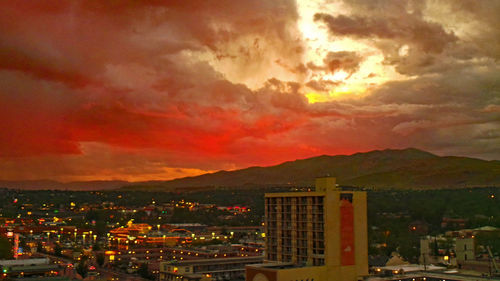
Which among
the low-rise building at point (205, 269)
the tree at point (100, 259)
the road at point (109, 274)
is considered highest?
the low-rise building at point (205, 269)

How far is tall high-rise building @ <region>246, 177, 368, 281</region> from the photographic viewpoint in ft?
185

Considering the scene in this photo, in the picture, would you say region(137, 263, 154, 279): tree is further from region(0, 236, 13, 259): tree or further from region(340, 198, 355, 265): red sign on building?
region(340, 198, 355, 265): red sign on building

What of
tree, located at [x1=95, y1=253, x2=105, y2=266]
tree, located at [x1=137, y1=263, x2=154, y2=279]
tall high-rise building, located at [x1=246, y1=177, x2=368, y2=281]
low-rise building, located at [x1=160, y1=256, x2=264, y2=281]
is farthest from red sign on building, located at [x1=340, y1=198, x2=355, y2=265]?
tree, located at [x1=95, y1=253, x2=105, y2=266]

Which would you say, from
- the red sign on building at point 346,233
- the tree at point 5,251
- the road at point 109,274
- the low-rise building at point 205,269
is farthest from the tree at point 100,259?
the red sign on building at point 346,233

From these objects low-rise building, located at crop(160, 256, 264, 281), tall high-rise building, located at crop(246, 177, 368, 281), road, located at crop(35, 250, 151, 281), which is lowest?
road, located at crop(35, 250, 151, 281)

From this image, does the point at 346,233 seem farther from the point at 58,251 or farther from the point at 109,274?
the point at 58,251

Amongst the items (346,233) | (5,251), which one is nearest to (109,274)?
(5,251)

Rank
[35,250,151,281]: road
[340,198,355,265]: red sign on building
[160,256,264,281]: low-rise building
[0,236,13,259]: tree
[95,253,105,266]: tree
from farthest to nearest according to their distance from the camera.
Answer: [95,253,105,266]: tree < [0,236,13,259]: tree < [35,250,151,281]: road < [160,256,264,281]: low-rise building < [340,198,355,265]: red sign on building

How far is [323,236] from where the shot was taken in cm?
5747

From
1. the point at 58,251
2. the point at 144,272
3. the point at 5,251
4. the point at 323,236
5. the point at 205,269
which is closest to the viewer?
the point at 323,236

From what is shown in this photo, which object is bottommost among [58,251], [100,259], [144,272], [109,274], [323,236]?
[109,274]

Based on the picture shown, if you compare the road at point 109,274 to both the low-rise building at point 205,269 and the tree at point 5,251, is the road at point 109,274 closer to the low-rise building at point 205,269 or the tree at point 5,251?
the tree at point 5,251

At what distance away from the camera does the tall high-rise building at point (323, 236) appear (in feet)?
185

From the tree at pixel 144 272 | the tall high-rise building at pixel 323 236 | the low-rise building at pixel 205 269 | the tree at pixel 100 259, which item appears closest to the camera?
the tall high-rise building at pixel 323 236
